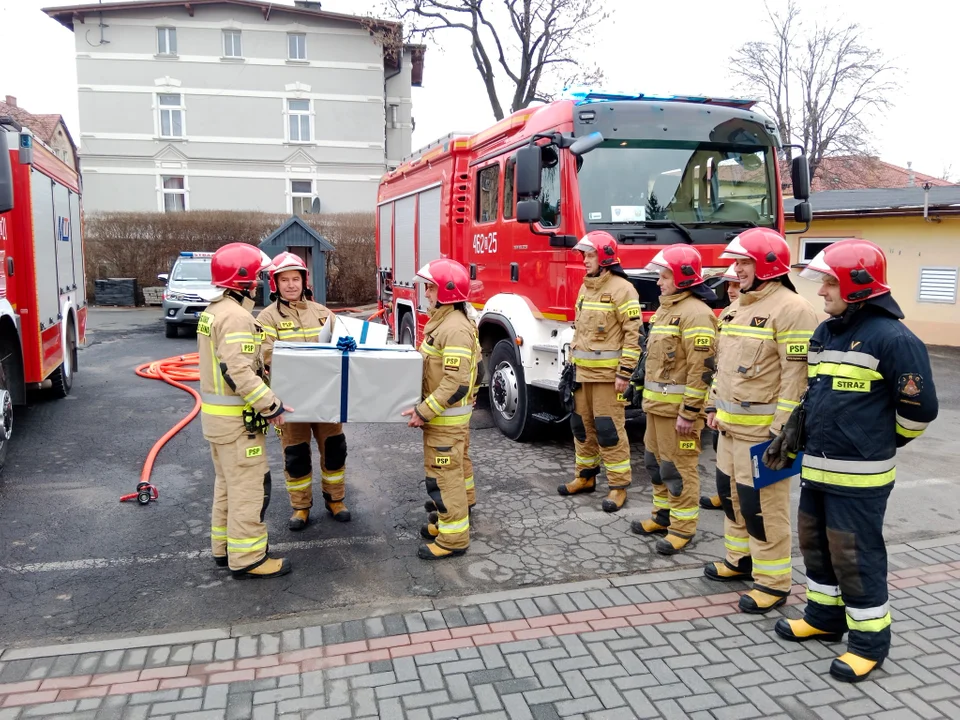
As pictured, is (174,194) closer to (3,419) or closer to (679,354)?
(3,419)

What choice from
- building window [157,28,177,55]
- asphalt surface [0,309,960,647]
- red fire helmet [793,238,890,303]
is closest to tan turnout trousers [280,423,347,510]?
asphalt surface [0,309,960,647]

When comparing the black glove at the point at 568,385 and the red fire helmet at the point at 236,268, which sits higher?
the red fire helmet at the point at 236,268

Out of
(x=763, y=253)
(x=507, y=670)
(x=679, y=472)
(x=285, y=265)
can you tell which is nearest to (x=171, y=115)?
(x=285, y=265)

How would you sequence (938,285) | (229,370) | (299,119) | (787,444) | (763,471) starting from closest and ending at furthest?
(787,444), (763,471), (229,370), (938,285), (299,119)

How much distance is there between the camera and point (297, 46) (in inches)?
1292

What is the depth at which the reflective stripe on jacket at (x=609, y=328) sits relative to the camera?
542 cm

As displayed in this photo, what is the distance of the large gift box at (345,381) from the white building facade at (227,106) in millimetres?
28713

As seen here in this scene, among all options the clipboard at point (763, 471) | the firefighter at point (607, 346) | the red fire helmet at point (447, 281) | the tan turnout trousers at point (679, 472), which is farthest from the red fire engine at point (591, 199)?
the clipboard at point (763, 471)

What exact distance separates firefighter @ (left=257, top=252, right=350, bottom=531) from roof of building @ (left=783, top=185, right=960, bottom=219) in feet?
39.4

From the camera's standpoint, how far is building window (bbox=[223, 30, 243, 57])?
32188mm

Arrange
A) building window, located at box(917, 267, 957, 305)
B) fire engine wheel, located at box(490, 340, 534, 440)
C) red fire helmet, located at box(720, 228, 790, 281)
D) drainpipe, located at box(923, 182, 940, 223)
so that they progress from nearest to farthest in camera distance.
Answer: red fire helmet, located at box(720, 228, 790, 281), fire engine wheel, located at box(490, 340, 534, 440), drainpipe, located at box(923, 182, 940, 223), building window, located at box(917, 267, 957, 305)

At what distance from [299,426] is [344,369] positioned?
869mm

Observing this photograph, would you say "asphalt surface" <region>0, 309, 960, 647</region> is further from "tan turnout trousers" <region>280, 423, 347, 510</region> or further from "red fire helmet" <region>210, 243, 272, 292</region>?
"red fire helmet" <region>210, 243, 272, 292</region>

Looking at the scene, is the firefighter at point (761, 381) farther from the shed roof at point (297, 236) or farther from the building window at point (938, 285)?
the shed roof at point (297, 236)
